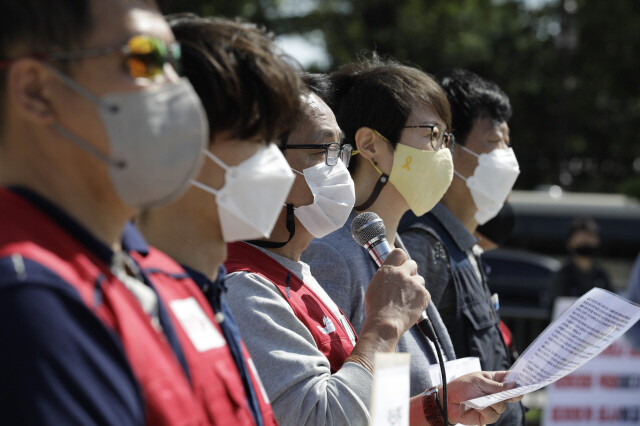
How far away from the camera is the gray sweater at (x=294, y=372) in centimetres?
236

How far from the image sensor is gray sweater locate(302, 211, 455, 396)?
10.1 ft

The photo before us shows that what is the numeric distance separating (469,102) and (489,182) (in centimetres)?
43

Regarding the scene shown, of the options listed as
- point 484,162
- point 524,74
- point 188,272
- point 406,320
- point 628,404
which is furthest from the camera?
point 524,74

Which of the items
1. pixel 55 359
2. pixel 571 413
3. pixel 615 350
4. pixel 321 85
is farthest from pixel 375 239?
pixel 615 350

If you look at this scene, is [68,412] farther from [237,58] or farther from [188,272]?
[237,58]

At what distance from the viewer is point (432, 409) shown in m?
2.83

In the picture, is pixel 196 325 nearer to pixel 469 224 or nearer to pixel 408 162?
pixel 408 162

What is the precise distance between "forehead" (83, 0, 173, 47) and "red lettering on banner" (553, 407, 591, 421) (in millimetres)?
5286

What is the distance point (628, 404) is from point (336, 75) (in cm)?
396

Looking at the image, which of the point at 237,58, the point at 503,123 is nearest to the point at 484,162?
the point at 503,123

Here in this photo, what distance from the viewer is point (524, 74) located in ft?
112

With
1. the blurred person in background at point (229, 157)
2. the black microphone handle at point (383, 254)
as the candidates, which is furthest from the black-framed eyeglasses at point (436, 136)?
the blurred person in background at point (229, 157)

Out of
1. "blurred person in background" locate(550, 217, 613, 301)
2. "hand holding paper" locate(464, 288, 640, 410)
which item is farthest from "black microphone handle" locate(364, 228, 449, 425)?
"blurred person in background" locate(550, 217, 613, 301)

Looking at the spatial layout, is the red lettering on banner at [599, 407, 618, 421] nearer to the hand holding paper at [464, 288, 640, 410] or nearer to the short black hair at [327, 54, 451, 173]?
the short black hair at [327, 54, 451, 173]
